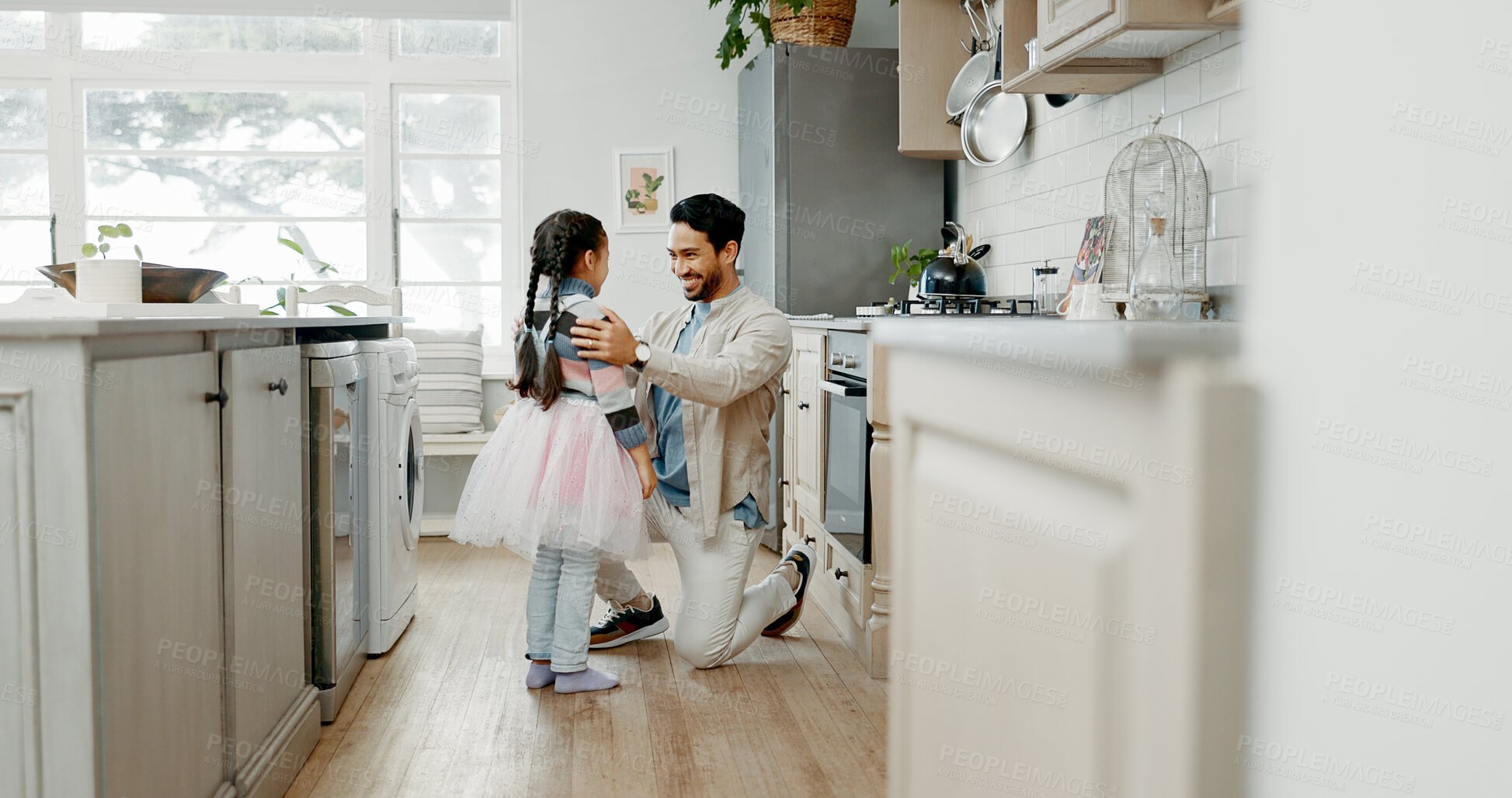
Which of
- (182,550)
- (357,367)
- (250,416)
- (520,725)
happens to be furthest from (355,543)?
(182,550)

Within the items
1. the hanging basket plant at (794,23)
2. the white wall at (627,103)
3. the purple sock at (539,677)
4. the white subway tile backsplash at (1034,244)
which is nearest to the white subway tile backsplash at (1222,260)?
the white subway tile backsplash at (1034,244)

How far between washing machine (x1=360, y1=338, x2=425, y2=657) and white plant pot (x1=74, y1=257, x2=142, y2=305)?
1.58ft

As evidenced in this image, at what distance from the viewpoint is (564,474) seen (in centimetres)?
231

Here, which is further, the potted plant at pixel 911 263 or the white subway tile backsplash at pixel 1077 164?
the potted plant at pixel 911 263

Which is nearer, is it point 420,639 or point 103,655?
point 103,655

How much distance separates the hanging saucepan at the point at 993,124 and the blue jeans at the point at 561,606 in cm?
191

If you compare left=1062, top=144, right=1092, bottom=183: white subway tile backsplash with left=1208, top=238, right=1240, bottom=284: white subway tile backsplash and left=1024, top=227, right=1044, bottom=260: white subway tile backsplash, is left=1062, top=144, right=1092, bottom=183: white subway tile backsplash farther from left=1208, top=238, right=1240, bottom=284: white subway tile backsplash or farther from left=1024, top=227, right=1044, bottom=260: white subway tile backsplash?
left=1208, top=238, right=1240, bottom=284: white subway tile backsplash

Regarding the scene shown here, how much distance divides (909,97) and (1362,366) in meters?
3.58

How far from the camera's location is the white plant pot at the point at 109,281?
2215mm

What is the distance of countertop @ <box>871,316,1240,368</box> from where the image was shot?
32cm

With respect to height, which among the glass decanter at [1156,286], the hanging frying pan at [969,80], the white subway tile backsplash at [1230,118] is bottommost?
the glass decanter at [1156,286]

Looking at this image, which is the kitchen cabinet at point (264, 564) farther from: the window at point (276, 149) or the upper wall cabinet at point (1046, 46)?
the window at point (276, 149)

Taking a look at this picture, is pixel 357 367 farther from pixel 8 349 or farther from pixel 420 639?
pixel 8 349

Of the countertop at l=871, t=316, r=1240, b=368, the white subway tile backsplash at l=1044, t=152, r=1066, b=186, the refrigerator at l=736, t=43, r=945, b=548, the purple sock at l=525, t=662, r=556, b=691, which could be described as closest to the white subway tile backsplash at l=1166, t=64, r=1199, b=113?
the white subway tile backsplash at l=1044, t=152, r=1066, b=186
